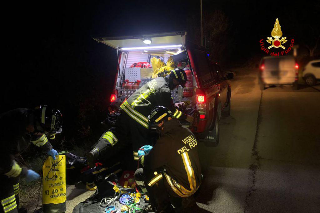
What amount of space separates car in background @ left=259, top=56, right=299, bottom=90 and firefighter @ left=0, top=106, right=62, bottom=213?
1151 cm

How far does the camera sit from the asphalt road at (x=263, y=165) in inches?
147

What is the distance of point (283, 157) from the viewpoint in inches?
205

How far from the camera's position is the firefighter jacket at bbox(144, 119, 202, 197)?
9.68 feet

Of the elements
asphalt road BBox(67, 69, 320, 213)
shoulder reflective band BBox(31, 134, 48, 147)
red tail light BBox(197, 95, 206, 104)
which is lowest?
asphalt road BBox(67, 69, 320, 213)

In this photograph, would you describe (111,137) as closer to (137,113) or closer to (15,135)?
(137,113)

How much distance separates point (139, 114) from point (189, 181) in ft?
5.86

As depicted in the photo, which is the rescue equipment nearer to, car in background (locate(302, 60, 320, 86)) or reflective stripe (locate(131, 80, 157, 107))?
reflective stripe (locate(131, 80, 157, 107))

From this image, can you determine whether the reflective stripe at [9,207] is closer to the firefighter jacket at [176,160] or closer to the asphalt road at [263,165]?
the asphalt road at [263,165]

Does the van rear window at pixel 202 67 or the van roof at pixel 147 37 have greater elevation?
the van roof at pixel 147 37

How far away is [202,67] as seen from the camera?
5871 millimetres

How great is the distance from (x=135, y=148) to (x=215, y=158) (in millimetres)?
1892

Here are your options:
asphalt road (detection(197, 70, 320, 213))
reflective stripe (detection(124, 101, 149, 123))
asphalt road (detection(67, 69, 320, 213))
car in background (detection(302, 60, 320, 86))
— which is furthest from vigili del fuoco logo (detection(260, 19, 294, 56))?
reflective stripe (detection(124, 101, 149, 123))

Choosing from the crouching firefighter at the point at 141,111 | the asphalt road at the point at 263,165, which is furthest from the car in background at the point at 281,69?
the crouching firefighter at the point at 141,111

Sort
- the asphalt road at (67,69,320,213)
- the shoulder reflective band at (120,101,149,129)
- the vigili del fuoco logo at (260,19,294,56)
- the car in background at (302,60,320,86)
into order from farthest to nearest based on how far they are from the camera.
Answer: the vigili del fuoco logo at (260,19,294,56) < the car in background at (302,60,320,86) < the shoulder reflective band at (120,101,149,129) < the asphalt road at (67,69,320,213)
